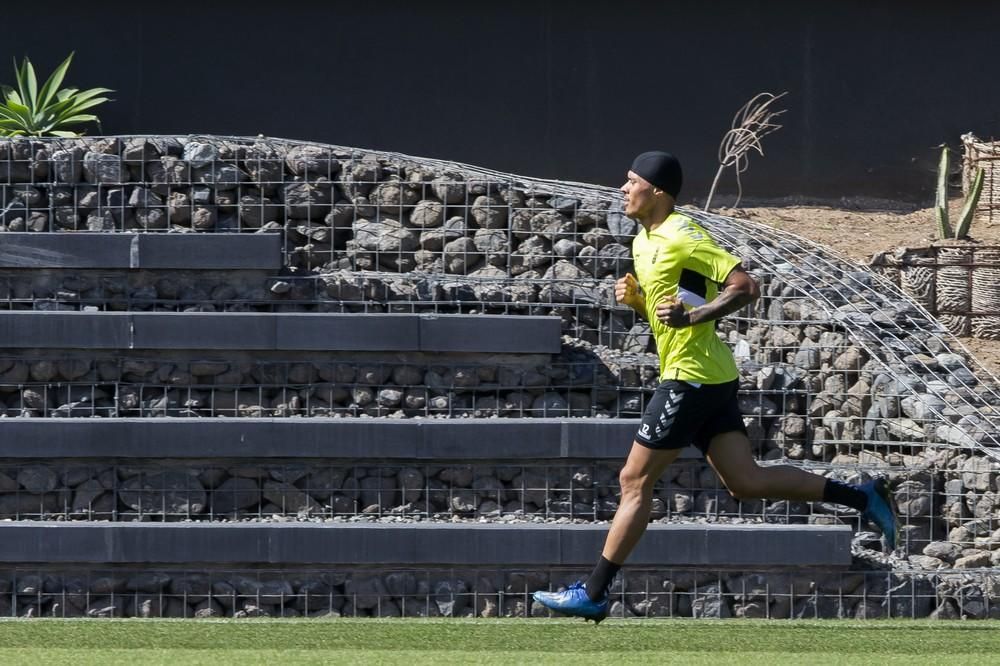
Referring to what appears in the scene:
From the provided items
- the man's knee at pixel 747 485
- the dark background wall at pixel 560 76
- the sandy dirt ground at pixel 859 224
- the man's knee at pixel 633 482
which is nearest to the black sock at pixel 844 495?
the man's knee at pixel 747 485

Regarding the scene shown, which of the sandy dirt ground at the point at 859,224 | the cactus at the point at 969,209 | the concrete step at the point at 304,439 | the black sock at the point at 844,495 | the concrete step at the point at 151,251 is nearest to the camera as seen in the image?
the black sock at the point at 844,495

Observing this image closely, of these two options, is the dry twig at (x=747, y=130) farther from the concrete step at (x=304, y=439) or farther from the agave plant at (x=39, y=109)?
the agave plant at (x=39, y=109)

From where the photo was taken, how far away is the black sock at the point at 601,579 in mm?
5773

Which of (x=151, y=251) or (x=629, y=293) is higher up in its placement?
(x=151, y=251)

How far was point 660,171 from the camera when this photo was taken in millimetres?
5848

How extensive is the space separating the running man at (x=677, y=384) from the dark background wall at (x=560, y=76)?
6.67 meters

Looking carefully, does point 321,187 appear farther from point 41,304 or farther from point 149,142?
point 41,304

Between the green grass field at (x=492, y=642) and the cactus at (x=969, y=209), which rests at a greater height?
the cactus at (x=969, y=209)

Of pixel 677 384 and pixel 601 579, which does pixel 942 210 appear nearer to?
pixel 677 384

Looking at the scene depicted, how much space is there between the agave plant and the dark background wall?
51.7 inches

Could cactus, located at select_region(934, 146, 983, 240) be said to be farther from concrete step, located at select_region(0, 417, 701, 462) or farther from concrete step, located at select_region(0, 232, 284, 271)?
concrete step, located at select_region(0, 232, 284, 271)

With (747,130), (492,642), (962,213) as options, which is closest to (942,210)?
(962,213)

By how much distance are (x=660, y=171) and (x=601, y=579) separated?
1.55m

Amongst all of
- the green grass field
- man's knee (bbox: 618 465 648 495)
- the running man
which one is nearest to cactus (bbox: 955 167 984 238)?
the green grass field
